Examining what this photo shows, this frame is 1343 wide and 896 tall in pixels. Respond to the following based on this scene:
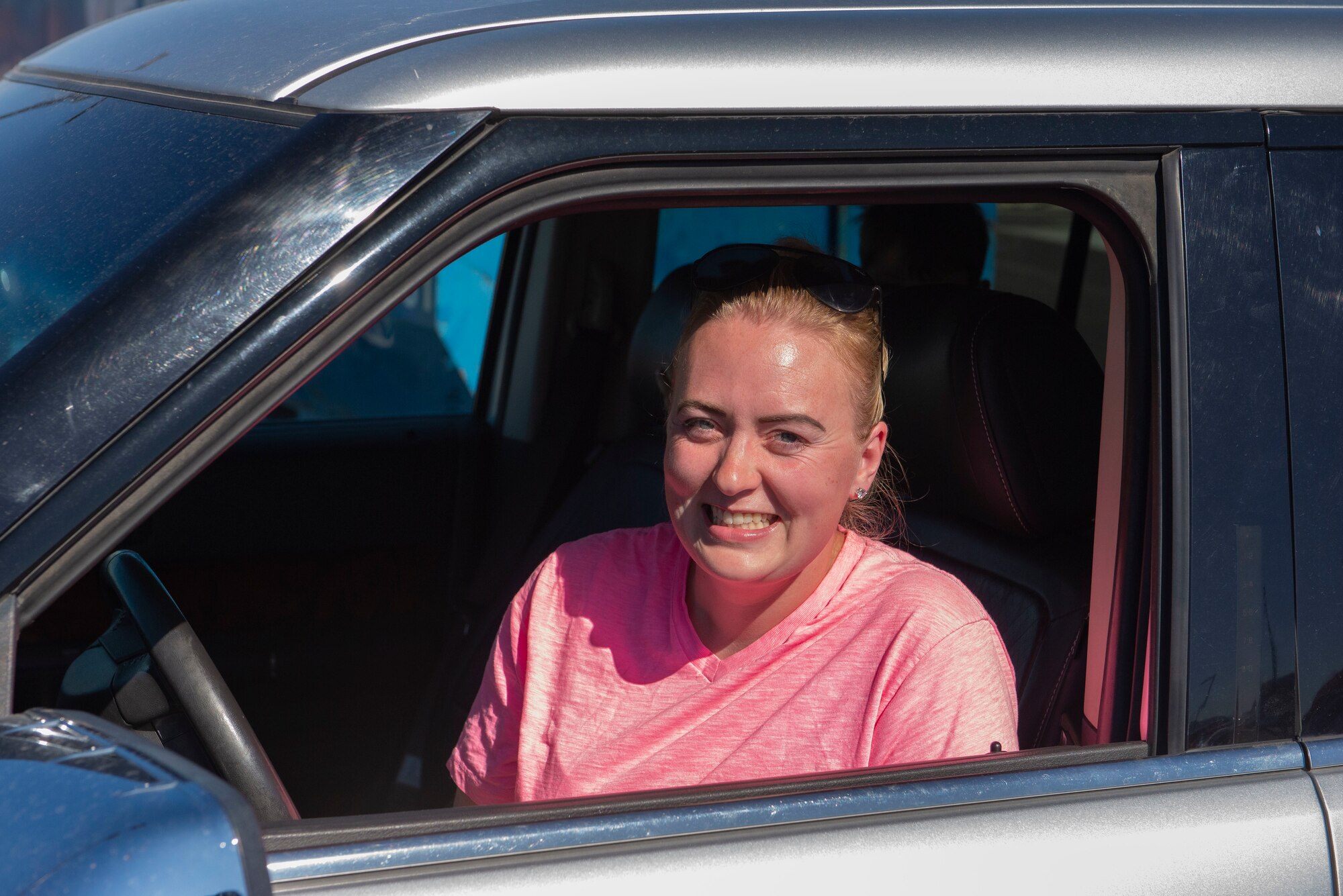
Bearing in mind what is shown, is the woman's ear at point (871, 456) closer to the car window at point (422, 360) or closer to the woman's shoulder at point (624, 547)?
the woman's shoulder at point (624, 547)

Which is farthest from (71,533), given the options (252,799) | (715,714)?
(715,714)

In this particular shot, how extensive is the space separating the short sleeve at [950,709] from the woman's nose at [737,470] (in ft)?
0.94

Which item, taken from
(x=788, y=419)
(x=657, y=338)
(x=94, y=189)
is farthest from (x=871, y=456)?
(x=94, y=189)

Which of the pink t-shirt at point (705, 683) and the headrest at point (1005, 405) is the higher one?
the headrest at point (1005, 405)

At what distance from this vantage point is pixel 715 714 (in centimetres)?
156

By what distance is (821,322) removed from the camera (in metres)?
1.58

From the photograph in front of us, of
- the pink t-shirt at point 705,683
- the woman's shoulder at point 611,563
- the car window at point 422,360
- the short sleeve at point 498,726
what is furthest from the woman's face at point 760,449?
the car window at point 422,360

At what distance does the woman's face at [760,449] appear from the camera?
1.55 metres

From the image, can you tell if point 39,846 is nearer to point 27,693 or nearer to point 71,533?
point 71,533

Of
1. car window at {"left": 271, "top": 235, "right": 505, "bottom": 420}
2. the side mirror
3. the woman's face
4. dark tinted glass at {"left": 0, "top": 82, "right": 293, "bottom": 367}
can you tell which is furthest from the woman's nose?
car window at {"left": 271, "top": 235, "right": 505, "bottom": 420}

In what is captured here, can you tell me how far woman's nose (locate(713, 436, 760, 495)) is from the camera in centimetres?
152

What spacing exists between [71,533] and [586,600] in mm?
877

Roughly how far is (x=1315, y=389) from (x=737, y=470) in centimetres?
62

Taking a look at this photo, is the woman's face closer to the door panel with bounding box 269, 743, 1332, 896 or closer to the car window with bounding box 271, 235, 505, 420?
the door panel with bounding box 269, 743, 1332, 896
